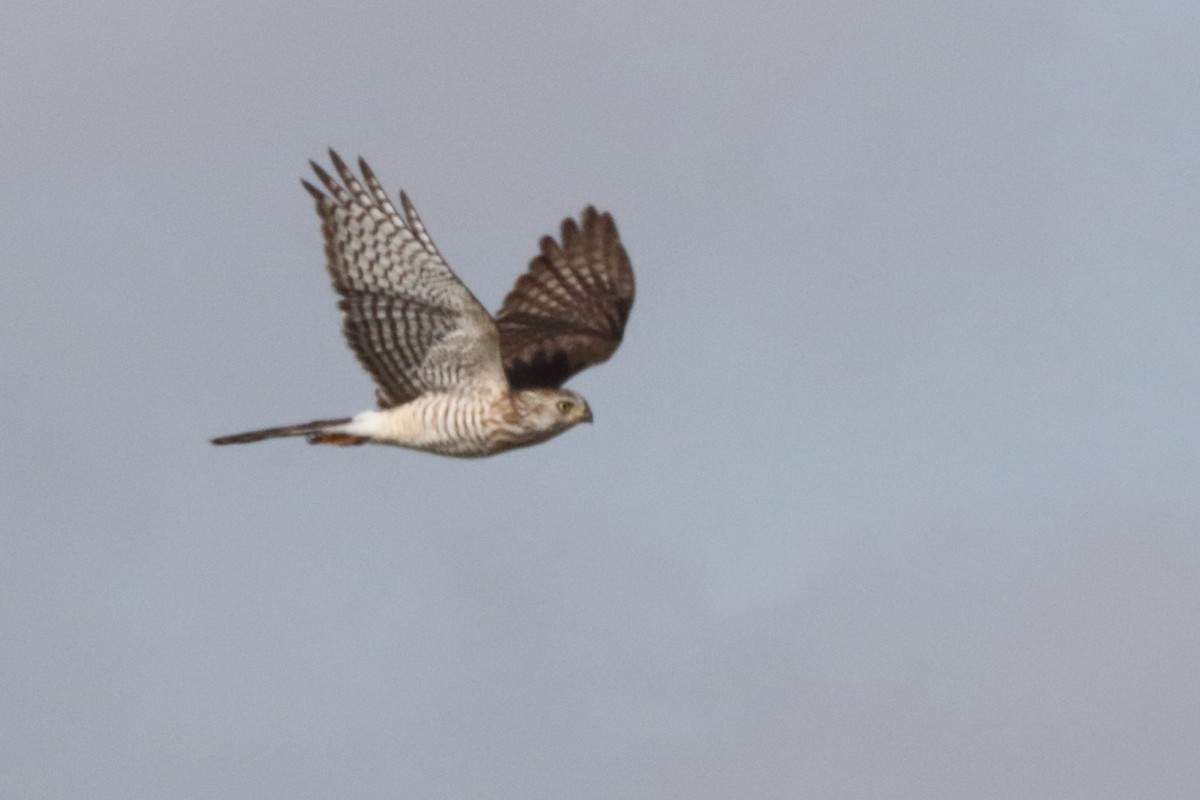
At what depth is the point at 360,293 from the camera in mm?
15281

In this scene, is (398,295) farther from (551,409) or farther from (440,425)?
(551,409)

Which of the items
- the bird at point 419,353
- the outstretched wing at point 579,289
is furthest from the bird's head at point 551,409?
the outstretched wing at point 579,289

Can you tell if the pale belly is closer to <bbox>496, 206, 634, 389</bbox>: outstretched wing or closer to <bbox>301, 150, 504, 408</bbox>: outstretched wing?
<bbox>301, 150, 504, 408</bbox>: outstretched wing

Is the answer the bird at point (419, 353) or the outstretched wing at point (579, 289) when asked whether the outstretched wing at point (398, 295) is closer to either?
the bird at point (419, 353)

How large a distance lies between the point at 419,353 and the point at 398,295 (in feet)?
1.52

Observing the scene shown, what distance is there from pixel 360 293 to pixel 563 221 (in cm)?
226

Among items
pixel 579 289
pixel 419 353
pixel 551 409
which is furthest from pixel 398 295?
pixel 579 289

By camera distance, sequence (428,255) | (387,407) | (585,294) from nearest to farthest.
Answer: (428,255)
(387,407)
(585,294)

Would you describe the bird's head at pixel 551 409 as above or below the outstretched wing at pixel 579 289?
below

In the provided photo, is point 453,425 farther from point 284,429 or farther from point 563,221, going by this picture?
point 563,221

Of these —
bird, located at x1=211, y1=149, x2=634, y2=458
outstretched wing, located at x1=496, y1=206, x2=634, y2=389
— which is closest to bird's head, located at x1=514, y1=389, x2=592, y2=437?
bird, located at x1=211, y1=149, x2=634, y2=458

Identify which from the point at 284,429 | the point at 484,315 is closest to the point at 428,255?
the point at 484,315

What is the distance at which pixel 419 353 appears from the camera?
610 inches

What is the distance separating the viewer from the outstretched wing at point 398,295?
15016mm
